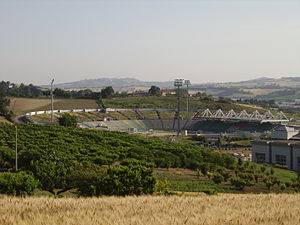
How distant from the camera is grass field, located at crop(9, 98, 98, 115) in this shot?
106 m

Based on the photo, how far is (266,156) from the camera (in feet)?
165

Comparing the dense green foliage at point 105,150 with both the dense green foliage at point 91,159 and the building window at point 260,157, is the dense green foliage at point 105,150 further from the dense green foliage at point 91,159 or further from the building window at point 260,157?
the building window at point 260,157

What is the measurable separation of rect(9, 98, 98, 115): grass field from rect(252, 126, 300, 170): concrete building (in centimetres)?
6226

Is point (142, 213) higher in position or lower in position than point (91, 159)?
higher

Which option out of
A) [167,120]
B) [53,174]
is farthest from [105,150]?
[167,120]

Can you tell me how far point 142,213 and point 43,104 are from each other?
104387 millimetres

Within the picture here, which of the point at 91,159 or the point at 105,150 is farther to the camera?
the point at 105,150

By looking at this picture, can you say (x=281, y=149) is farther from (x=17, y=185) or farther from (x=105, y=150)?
(x=17, y=185)

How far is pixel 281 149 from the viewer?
48625 mm

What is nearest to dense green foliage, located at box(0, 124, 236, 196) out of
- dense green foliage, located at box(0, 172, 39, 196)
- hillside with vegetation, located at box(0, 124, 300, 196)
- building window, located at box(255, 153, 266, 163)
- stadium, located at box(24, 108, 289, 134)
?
hillside with vegetation, located at box(0, 124, 300, 196)

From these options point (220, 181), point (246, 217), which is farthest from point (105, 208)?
point (220, 181)

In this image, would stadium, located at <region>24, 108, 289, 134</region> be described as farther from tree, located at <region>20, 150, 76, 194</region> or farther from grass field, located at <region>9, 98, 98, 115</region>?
tree, located at <region>20, 150, 76, 194</region>

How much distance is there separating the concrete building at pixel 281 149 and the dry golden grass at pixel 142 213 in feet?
105

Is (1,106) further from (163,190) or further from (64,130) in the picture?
(163,190)
